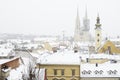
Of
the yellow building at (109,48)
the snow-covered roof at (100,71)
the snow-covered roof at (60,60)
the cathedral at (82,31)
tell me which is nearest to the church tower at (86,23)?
the cathedral at (82,31)

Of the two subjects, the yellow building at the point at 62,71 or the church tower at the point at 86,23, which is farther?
the church tower at the point at 86,23

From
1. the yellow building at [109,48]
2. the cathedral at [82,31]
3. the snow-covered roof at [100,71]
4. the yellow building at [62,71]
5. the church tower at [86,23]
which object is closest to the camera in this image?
the yellow building at [62,71]

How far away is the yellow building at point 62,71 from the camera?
132ft

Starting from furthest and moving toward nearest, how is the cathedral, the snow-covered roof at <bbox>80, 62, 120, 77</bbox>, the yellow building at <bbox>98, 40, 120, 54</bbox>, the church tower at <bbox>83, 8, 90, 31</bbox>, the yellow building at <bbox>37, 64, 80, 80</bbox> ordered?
the church tower at <bbox>83, 8, 90, 31</bbox>
the cathedral
the yellow building at <bbox>98, 40, 120, 54</bbox>
the snow-covered roof at <bbox>80, 62, 120, 77</bbox>
the yellow building at <bbox>37, 64, 80, 80</bbox>

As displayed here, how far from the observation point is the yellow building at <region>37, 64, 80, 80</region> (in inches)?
1587

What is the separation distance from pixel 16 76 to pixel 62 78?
33.2 ft

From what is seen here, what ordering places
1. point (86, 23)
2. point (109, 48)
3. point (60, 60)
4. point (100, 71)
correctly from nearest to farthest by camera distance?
point (60, 60), point (100, 71), point (109, 48), point (86, 23)

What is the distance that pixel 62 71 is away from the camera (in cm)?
4053

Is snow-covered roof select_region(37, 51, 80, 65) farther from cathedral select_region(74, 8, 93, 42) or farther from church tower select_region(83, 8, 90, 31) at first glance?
church tower select_region(83, 8, 90, 31)

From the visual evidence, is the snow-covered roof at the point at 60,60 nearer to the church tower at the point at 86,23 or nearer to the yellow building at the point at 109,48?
the yellow building at the point at 109,48

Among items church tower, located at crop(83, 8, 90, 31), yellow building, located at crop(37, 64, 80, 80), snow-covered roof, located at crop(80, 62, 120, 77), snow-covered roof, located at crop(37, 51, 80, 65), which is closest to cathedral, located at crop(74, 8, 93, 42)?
church tower, located at crop(83, 8, 90, 31)

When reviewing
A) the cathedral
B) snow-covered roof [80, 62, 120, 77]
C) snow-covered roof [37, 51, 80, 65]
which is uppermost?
the cathedral

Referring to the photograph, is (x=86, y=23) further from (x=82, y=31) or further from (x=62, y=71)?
(x=62, y=71)

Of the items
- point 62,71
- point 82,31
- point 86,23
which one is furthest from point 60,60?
point 86,23
